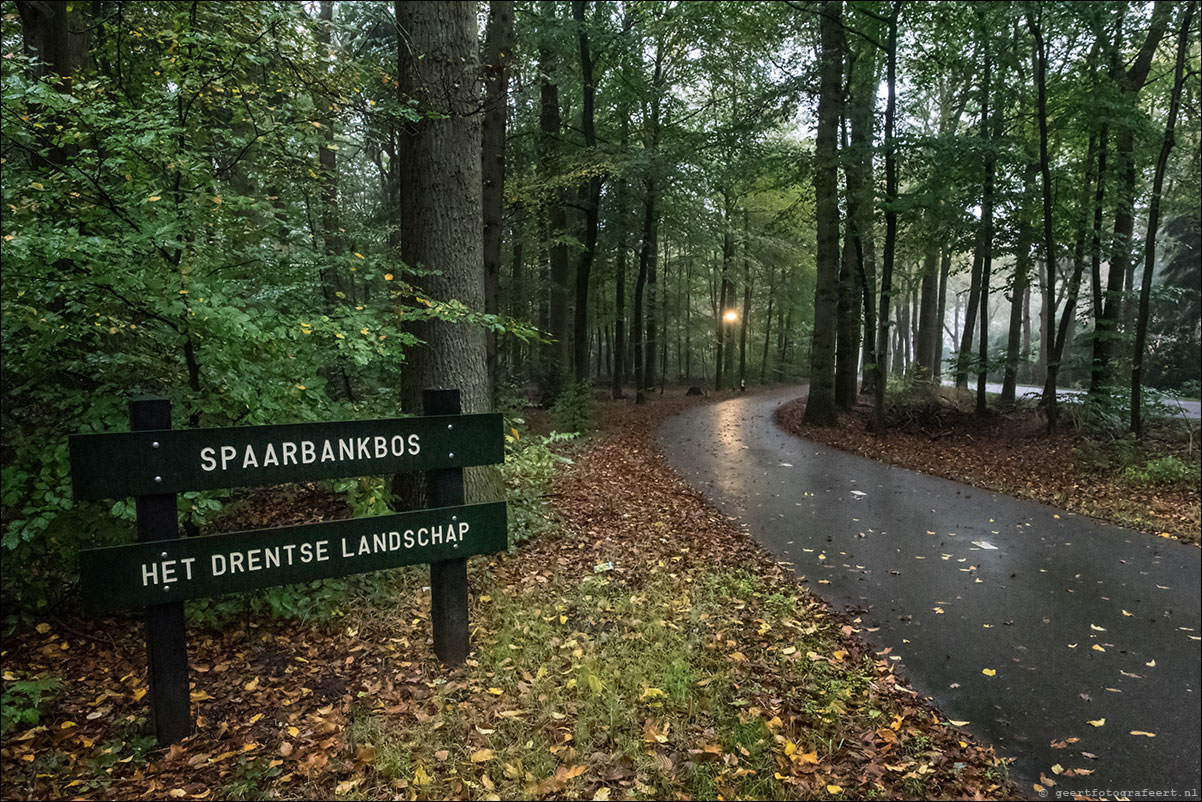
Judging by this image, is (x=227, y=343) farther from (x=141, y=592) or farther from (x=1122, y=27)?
(x=1122, y=27)

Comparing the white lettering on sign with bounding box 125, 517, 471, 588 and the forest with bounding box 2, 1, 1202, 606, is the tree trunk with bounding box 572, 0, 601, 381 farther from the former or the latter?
the white lettering on sign with bounding box 125, 517, 471, 588

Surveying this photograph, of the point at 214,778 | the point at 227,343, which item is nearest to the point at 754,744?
the point at 214,778

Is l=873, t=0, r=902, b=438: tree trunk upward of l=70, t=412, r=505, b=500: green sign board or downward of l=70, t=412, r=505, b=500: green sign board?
upward

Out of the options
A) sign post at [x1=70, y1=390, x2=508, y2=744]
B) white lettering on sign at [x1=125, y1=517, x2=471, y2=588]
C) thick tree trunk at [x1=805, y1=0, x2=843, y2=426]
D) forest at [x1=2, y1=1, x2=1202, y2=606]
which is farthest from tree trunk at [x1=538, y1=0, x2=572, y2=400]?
white lettering on sign at [x1=125, y1=517, x2=471, y2=588]

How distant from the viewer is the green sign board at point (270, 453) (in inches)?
117

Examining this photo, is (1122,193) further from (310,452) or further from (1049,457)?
(310,452)

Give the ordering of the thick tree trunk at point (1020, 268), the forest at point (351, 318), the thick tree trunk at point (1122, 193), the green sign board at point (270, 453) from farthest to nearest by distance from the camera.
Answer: the thick tree trunk at point (1020, 268) < the thick tree trunk at point (1122, 193) < the forest at point (351, 318) < the green sign board at point (270, 453)

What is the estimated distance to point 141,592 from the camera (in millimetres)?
3059

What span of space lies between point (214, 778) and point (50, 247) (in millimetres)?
2878

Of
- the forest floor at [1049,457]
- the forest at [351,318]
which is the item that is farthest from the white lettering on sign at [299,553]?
the forest floor at [1049,457]

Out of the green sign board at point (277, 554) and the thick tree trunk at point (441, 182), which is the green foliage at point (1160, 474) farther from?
the green sign board at point (277, 554)

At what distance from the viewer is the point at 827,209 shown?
1488 centimetres

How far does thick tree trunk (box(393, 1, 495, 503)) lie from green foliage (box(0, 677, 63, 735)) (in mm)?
2667

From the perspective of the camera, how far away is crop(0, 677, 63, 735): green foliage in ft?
10.0
